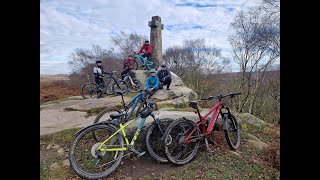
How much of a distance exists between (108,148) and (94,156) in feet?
0.78

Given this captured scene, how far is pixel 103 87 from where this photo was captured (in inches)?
274

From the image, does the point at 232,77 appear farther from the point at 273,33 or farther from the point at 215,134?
the point at 215,134

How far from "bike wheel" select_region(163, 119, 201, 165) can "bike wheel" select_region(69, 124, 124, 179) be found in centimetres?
83

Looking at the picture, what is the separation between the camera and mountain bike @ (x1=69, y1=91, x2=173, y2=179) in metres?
2.63

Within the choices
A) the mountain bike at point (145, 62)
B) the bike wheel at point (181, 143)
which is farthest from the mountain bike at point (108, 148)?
the mountain bike at point (145, 62)

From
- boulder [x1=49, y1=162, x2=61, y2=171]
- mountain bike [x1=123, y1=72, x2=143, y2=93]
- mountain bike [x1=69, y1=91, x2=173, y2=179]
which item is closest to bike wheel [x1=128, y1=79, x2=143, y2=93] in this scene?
mountain bike [x1=123, y1=72, x2=143, y2=93]

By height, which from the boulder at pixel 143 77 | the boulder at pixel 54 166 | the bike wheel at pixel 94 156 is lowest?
the boulder at pixel 54 166

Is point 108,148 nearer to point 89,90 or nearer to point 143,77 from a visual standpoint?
point 89,90

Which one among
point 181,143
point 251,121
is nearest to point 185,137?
point 181,143

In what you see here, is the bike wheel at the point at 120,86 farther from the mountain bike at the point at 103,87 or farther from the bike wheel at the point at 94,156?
the bike wheel at the point at 94,156

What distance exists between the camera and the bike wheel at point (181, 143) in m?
3.05

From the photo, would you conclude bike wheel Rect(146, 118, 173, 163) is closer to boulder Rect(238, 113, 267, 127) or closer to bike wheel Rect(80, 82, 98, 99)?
boulder Rect(238, 113, 267, 127)
